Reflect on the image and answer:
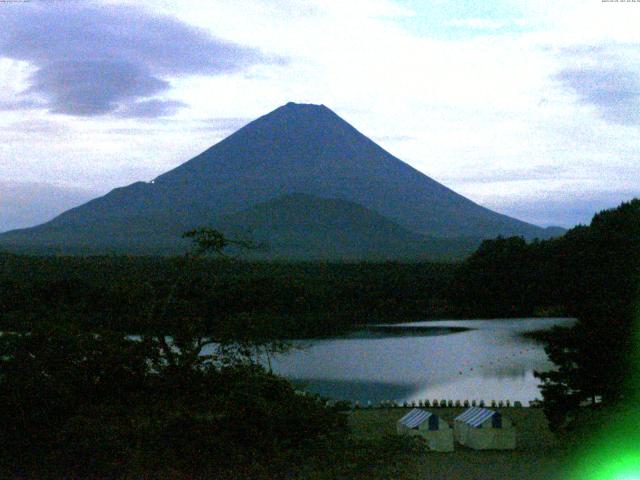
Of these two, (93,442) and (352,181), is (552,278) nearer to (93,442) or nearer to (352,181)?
(93,442)

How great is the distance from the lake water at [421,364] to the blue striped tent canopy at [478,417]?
14.5ft

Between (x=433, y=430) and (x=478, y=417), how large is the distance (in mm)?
834

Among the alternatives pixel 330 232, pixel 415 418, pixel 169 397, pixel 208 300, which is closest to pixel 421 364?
pixel 415 418

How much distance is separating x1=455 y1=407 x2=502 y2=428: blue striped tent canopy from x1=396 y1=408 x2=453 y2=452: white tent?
45 centimetres

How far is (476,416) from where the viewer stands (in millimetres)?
12406

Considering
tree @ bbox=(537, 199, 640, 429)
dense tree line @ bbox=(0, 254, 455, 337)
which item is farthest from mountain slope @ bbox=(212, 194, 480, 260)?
tree @ bbox=(537, 199, 640, 429)

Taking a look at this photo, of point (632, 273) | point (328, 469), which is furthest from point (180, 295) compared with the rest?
point (632, 273)

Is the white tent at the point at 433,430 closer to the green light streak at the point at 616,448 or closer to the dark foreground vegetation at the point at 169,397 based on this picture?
the dark foreground vegetation at the point at 169,397

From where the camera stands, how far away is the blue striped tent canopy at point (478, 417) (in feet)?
39.4

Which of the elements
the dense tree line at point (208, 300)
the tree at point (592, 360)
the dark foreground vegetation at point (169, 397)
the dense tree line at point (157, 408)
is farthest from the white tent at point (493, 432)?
the dense tree line at point (157, 408)

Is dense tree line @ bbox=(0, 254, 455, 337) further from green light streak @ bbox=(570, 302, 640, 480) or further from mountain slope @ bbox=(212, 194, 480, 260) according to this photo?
mountain slope @ bbox=(212, 194, 480, 260)

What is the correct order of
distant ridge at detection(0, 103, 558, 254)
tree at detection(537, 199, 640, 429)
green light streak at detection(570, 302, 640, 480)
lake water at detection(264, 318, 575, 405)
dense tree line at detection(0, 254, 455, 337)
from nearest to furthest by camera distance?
1. dense tree line at detection(0, 254, 455, 337)
2. green light streak at detection(570, 302, 640, 480)
3. tree at detection(537, 199, 640, 429)
4. lake water at detection(264, 318, 575, 405)
5. distant ridge at detection(0, 103, 558, 254)

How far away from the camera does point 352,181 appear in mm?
116812

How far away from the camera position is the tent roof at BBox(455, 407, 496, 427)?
12.1m
